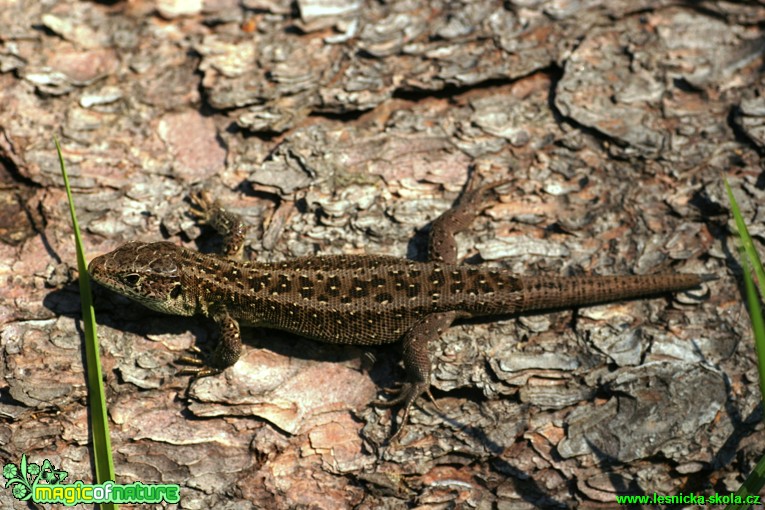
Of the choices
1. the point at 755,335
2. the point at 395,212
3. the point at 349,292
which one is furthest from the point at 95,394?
the point at 755,335

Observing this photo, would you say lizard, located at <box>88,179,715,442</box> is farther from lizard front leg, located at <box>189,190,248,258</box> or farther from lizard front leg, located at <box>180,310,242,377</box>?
lizard front leg, located at <box>189,190,248,258</box>

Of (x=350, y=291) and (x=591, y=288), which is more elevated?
(x=591, y=288)

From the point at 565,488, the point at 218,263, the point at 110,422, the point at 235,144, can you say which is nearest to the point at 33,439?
the point at 110,422

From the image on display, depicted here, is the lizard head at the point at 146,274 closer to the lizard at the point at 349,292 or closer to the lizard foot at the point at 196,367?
the lizard at the point at 349,292

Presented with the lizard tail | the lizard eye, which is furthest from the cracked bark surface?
the lizard eye

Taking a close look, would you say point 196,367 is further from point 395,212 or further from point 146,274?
point 395,212

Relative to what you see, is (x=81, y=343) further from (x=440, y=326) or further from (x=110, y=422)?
(x=440, y=326)
